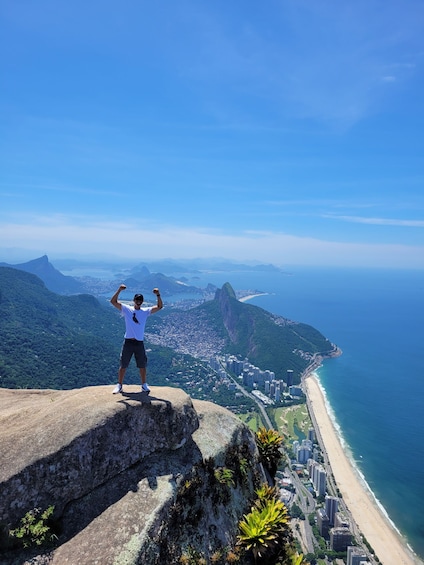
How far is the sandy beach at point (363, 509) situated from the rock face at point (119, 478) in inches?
1469

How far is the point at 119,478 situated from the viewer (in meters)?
8.84

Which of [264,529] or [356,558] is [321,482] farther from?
[264,529]

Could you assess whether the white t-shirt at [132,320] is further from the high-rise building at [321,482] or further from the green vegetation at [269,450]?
the high-rise building at [321,482]

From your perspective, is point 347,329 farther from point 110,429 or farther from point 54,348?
point 110,429

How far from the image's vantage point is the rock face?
7.57 meters

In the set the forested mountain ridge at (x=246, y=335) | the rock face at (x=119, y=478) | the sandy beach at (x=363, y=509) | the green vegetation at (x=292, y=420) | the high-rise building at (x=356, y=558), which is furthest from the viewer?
the forested mountain ridge at (x=246, y=335)

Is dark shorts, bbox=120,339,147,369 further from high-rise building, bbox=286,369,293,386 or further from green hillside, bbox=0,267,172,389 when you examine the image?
high-rise building, bbox=286,369,293,386

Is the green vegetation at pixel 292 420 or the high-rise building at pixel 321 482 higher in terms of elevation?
the high-rise building at pixel 321 482

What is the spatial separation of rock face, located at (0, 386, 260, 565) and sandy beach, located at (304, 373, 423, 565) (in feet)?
122

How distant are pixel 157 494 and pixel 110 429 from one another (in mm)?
1896

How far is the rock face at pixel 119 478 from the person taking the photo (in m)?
7.57

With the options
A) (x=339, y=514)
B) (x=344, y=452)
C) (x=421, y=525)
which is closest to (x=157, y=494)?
(x=339, y=514)

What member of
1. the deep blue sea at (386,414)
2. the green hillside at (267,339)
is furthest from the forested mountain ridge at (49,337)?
the deep blue sea at (386,414)

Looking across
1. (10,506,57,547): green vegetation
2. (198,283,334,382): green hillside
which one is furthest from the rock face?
(198,283,334,382): green hillside
